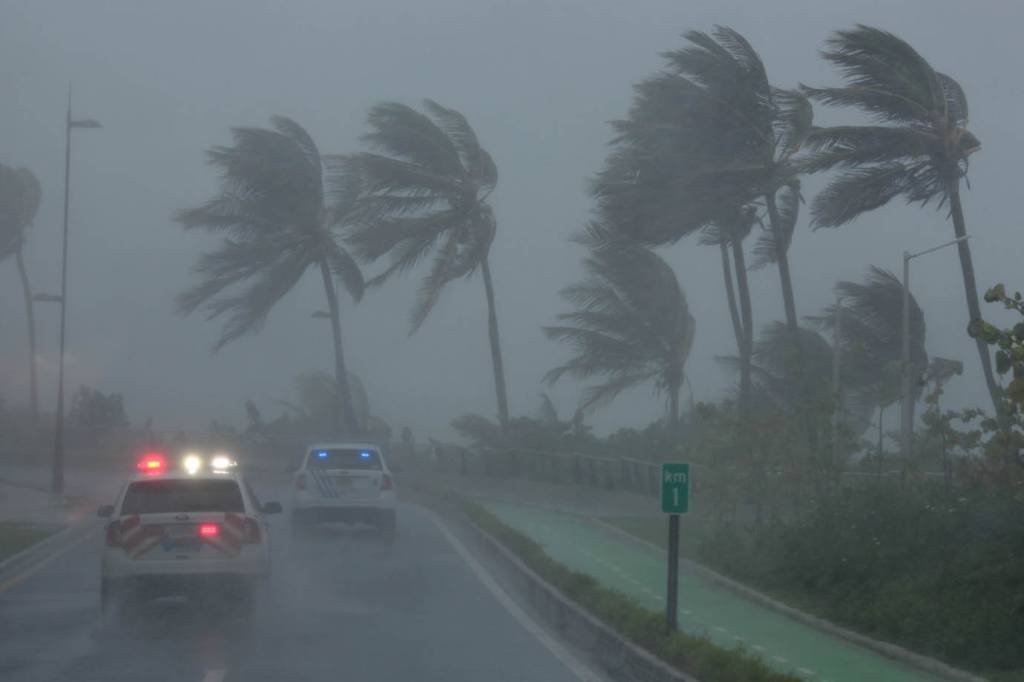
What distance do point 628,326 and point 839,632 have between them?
2999cm

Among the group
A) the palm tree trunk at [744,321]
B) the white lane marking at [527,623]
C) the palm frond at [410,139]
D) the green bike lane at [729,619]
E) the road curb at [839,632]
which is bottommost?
the white lane marking at [527,623]

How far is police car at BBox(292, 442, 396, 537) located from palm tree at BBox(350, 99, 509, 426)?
16923 millimetres

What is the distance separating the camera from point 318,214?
46031 mm

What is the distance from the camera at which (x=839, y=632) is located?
43.6 feet

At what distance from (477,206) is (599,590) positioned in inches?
1172

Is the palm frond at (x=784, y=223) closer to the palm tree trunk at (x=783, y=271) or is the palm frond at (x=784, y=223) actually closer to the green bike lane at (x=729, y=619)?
the palm tree trunk at (x=783, y=271)

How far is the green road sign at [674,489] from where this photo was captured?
40.4 feet

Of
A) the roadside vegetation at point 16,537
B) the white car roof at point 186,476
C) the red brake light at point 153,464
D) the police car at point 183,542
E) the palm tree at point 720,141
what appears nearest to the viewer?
the police car at point 183,542

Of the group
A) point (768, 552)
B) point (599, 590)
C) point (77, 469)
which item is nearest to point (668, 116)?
point (768, 552)

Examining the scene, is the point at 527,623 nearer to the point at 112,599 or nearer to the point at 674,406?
the point at 112,599

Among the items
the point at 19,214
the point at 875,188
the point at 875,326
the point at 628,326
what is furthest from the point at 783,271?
the point at 19,214

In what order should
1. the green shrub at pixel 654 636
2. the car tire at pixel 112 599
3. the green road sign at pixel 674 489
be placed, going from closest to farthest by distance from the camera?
the green shrub at pixel 654 636 < the green road sign at pixel 674 489 < the car tire at pixel 112 599

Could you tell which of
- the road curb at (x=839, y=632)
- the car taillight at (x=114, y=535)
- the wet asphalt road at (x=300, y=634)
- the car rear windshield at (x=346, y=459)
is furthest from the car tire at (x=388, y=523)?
the car taillight at (x=114, y=535)

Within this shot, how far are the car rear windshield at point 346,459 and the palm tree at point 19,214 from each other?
38480 mm
